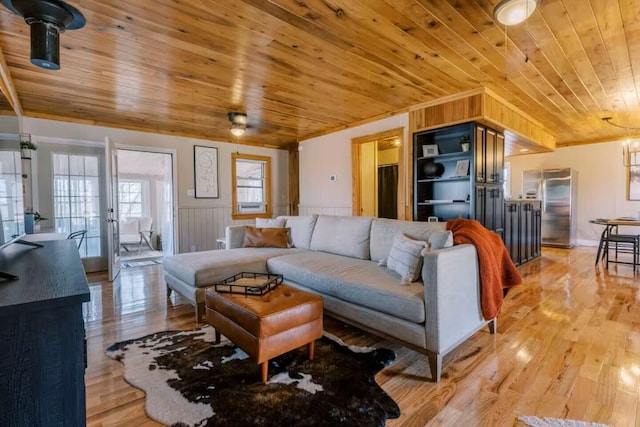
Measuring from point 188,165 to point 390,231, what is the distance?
13.7ft

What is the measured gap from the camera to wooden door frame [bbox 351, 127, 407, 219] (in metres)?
4.50

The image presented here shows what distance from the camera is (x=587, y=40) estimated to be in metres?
2.58

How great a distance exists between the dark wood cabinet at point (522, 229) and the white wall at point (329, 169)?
2238 millimetres

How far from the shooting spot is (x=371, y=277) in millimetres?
2393

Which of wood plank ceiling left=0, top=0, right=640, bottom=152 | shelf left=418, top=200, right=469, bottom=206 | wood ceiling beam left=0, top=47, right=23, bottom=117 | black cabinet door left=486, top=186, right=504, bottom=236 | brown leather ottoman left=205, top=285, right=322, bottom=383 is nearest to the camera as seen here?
brown leather ottoman left=205, top=285, right=322, bottom=383

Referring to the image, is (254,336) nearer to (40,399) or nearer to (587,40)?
(40,399)

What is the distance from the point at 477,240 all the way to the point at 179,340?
93.0 inches

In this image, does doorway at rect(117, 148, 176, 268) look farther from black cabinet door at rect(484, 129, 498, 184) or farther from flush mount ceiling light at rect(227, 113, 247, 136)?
black cabinet door at rect(484, 129, 498, 184)

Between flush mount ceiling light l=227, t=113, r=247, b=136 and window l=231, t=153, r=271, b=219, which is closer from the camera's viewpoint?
flush mount ceiling light l=227, t=113, r=247, b=136

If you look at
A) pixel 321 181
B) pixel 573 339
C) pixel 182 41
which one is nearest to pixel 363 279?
pixel 573 339

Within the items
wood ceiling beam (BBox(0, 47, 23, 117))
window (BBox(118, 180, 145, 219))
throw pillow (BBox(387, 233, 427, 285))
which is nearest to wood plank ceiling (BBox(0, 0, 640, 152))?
wood ceiling beam (BBox(0, 47, 23, 117))

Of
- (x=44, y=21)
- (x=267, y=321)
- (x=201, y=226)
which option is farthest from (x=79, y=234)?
(x=267, y=321)

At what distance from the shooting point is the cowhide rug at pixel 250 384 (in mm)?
1559

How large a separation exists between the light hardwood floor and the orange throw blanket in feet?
1.10
